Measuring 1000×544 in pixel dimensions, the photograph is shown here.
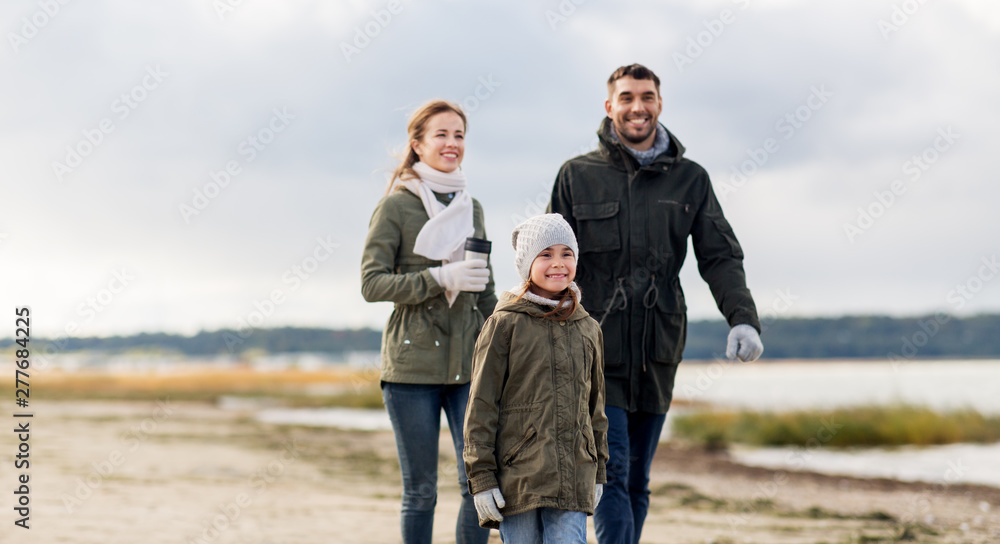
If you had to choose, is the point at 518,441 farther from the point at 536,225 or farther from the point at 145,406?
the point at 145,406

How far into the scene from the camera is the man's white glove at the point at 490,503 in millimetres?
2615

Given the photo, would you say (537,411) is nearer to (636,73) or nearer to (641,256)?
(641,256)

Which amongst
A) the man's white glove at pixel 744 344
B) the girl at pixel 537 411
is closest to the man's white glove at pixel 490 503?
the girl at pixel 537 411

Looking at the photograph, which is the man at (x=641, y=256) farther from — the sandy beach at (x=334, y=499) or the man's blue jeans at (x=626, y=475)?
the sandy beach at (x=334, y=499)

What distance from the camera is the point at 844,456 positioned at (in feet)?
40.5

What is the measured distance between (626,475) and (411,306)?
3.57ft

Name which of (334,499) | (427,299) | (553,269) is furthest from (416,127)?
(334,499)

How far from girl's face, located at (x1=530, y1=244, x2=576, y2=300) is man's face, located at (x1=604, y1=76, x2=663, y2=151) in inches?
44.6

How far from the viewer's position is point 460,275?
3.38 m

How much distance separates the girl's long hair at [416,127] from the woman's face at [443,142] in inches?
0.8

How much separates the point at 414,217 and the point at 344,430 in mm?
13421

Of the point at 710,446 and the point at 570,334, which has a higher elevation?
the point at 570,334

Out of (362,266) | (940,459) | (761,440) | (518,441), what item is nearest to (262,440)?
(761,440)

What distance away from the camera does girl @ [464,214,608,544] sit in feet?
8.64
